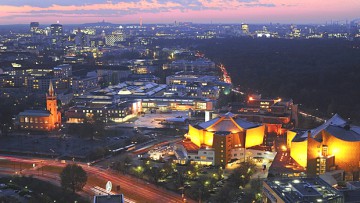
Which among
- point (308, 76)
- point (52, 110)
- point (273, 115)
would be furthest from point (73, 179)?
point (308, 76)

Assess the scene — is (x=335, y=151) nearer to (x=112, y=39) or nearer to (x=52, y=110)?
(x=52, y=110)

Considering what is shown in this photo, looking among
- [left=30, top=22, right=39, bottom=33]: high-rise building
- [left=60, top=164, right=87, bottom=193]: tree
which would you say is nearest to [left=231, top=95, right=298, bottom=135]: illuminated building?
[left=60, top=164, right=87, bottom=193]: tree

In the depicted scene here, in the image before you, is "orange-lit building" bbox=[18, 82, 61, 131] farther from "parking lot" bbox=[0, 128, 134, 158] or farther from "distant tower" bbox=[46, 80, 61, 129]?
"parking lot" bbox=[0, 128, 134, 158]

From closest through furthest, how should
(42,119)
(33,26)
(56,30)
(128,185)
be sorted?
(128,185) < (42,119) < (56,30) < (33,26)

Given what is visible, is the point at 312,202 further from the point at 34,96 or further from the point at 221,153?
the point at 34,96

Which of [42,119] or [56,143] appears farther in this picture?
[42,119]

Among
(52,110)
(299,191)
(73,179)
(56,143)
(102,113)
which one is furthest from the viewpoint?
(102,113)

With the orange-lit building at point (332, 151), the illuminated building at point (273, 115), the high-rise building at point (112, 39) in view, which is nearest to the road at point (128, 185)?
the orange-lit building at point (332, 151)

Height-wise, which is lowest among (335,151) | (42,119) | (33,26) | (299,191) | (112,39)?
(42,119)

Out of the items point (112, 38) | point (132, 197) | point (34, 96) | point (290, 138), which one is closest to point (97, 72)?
point (34, 96)
